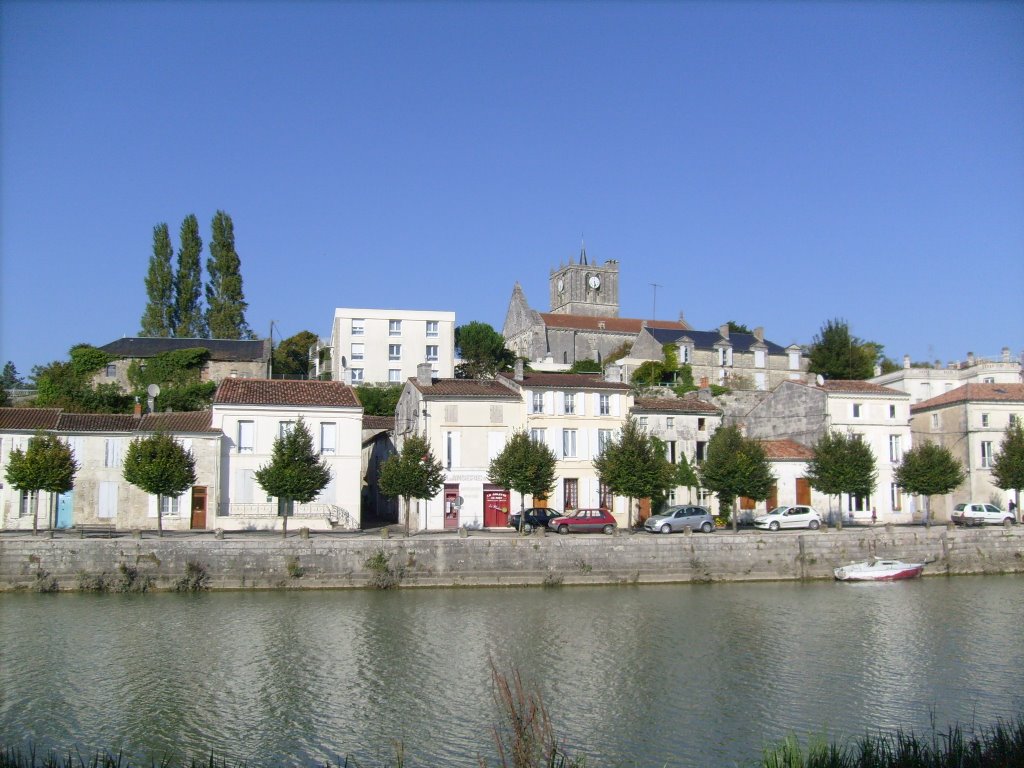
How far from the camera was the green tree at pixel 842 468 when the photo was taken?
148 feet

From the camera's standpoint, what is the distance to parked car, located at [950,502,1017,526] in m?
45.9

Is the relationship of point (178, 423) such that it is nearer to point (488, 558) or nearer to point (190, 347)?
point (488, 558)

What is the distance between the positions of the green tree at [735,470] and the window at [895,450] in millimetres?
10928

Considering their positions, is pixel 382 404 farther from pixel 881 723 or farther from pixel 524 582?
pixel 881 723

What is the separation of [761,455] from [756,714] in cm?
2454

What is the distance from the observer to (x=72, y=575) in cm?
3244

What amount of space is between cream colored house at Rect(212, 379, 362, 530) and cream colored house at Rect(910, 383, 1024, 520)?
33.0m

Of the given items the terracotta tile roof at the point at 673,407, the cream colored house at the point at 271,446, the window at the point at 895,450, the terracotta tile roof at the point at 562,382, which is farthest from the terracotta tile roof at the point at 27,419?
the window at the point at 895,450

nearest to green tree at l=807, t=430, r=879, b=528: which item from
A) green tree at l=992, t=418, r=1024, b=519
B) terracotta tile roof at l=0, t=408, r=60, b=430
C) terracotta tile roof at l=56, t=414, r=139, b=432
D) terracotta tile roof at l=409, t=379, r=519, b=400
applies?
green tree at l=992, t=418, r=1024, b=519

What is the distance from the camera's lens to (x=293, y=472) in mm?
37281

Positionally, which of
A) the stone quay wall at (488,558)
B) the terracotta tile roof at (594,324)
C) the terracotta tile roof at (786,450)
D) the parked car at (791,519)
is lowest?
the stone quay wall at (488,558)

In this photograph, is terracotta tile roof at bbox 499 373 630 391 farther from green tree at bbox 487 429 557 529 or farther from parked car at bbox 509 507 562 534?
parked car at bbox 509 507 562 534

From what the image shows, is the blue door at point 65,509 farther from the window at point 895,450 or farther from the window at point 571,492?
the window at point 895,450

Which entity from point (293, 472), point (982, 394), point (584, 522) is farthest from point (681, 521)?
point (982, 394)
